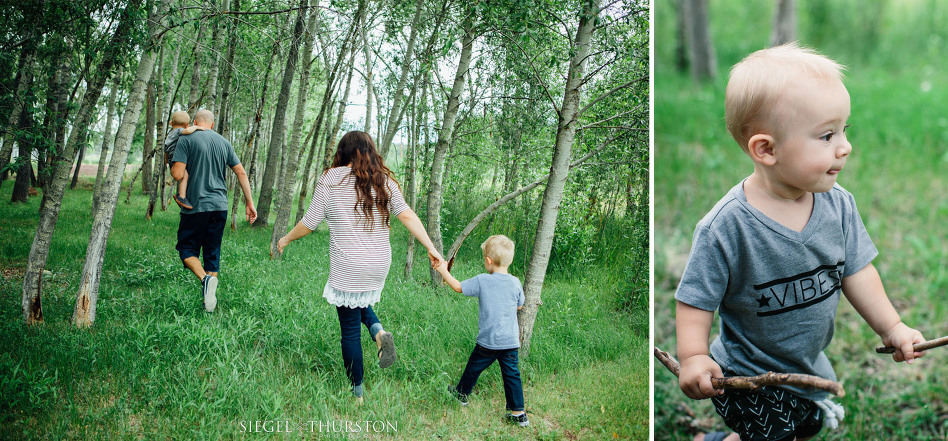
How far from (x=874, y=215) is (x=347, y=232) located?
3999mm

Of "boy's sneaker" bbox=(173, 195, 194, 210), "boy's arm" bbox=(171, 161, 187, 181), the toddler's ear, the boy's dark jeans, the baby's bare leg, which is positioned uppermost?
the toddler's ear

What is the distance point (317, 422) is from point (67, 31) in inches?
130

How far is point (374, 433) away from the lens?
2660mm

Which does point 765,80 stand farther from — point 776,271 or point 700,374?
point 700,374

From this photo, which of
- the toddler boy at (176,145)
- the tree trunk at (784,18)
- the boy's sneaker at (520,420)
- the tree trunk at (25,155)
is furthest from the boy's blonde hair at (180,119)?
the tree trunk at (784,18)

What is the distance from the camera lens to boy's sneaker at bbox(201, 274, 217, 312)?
12.1 ft

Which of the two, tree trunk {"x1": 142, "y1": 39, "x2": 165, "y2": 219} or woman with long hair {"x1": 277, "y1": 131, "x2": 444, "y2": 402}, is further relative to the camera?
tree trunk {"x1": 142, "y1": 39, "x2": 165, "y2": 219}

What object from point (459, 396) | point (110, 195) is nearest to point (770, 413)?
point (459, 396)

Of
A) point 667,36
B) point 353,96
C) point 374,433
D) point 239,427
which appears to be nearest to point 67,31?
point 239,427

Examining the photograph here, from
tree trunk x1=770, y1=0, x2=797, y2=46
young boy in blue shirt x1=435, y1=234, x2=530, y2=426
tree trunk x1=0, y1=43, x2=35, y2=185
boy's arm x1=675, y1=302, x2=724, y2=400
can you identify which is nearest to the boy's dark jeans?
young boy in blue shirt x1=435, y1=234, x2=530, y2=426

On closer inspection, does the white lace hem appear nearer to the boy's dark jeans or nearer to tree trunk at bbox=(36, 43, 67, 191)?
the boy's dark jeans

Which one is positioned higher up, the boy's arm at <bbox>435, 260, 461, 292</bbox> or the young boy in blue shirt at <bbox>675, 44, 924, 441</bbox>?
the young boy in blue shirt at <bbox>675, 44, 924, 441</bbox>

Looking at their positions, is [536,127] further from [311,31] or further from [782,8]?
[782,8]

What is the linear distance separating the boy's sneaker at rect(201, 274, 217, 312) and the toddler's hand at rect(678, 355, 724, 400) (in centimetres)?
304
